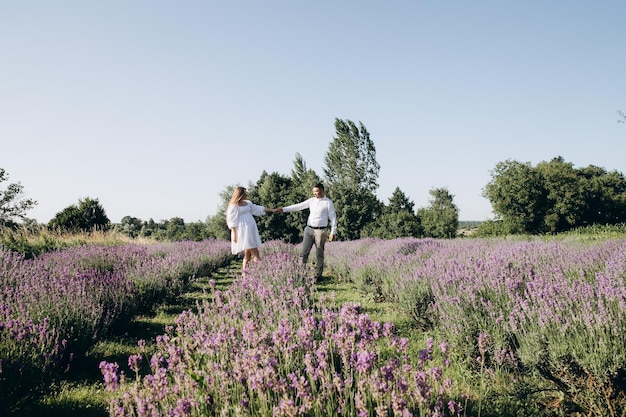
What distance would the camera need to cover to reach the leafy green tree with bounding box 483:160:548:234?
36.6m

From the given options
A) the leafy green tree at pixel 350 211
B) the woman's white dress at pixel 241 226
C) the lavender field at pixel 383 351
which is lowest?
the lavender field at pixel 383 351

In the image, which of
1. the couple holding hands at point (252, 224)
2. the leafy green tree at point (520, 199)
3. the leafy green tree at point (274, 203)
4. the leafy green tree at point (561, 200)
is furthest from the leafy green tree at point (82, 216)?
the leafy green tree at point (561, 200)

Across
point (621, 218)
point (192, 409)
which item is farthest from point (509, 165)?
point (192, 409)

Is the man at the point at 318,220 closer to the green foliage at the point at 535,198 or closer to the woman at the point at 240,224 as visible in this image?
the woman at the point at 240,224

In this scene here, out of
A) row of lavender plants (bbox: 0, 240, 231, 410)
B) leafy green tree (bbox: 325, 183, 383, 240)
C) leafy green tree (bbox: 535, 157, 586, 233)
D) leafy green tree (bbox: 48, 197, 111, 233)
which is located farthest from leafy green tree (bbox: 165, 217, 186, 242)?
row of lavender plants (bbox: 0, 240, 231, 410)

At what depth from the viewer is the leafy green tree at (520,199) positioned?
120 ft

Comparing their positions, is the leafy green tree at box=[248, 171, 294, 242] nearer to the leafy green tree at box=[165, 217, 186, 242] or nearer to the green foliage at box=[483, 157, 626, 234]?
the green foliage at box=[483, 157, 626, 234]

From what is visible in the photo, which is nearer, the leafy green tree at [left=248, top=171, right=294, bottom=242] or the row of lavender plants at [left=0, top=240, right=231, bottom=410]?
the row of lavender plants at [left=0, top=240, right=231, bottom=410]

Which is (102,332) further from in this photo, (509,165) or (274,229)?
(509,165)

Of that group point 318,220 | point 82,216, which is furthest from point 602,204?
point 82,216

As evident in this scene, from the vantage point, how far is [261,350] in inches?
76.0

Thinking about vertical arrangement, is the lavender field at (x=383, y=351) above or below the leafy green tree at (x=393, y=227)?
below

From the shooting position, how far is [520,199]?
36438mm

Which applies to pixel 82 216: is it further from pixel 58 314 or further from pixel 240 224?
pixel 58 314
